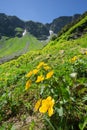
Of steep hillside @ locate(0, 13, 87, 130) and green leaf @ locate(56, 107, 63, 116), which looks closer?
green leaf @ locate(56, 107, 63, 116)

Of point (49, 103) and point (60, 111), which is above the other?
point (49, 103)

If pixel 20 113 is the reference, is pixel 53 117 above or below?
above

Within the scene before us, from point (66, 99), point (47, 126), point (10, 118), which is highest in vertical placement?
point (66, 99)

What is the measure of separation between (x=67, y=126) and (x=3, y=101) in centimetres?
300

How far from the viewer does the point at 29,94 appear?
7.53m

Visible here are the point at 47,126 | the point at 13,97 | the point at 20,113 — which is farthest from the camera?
the point at 13,97

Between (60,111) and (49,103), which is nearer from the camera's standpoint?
(49,103)

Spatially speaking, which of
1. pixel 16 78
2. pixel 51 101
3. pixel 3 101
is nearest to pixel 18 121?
pixel 3 101

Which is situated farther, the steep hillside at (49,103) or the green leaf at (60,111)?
the steep hillside at (49,103)

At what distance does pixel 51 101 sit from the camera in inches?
157

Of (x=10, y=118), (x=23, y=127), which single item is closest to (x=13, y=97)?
(x=10, y=118)

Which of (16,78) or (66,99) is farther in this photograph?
(16,78)

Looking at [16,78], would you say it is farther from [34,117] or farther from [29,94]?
[34,117]

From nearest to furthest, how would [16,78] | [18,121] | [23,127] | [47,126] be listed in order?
[47,126], [23,127], [18,121], [16,78]
